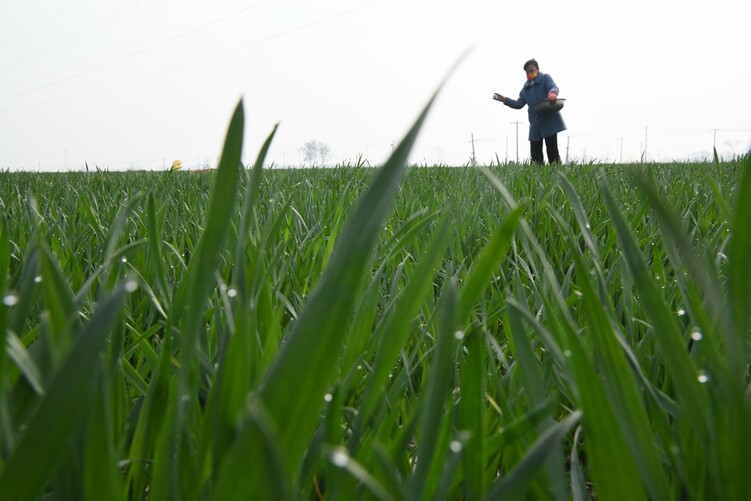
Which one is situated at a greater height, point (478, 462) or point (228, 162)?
point (228, 162)

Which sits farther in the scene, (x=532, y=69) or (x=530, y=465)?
(x=532, y=69)

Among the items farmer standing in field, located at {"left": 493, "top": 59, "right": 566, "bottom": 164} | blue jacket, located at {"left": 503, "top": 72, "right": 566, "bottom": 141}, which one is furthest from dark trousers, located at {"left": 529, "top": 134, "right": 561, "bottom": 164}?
blue jacket, located at {"left": 503, "top": 72, "right": 566, "bottom": 141}

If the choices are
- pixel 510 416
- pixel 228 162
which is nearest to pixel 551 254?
pixel 510 416

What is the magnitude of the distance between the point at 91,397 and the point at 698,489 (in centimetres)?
33

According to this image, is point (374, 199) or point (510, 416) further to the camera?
point (510, 416)

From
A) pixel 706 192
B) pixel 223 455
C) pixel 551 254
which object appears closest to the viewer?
pixel 223 455

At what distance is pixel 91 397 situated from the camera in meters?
0.27

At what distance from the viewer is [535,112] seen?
23.7ft

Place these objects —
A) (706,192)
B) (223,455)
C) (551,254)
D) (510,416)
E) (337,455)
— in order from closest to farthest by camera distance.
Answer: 1. (337,455)
2. (223,455)
3. (510,416)
4. (551,254)
5. (706,192)

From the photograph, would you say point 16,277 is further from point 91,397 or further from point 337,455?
point 337,455

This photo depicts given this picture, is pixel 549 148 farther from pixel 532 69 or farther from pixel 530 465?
pixel 530 465

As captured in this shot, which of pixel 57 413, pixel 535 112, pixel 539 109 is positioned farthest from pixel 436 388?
pixel 535 112

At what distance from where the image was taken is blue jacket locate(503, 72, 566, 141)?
7.09 metres

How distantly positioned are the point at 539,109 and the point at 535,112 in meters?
0.32
